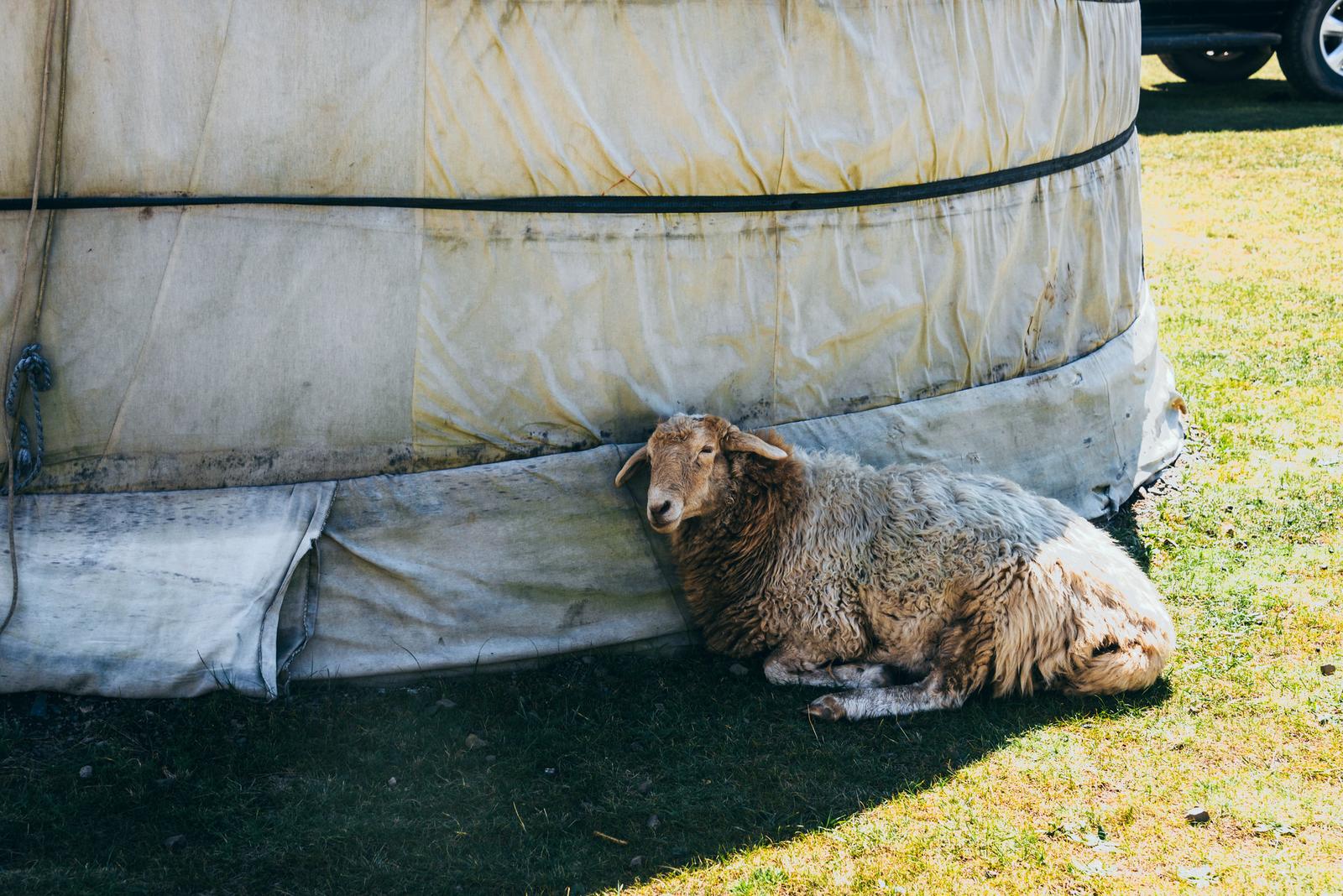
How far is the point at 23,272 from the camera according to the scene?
4.08 meters

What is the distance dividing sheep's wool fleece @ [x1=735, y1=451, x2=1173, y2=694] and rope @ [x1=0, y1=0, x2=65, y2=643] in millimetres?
2693

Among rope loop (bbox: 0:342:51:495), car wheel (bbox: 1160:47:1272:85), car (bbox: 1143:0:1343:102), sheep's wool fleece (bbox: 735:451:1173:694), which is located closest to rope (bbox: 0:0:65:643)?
rope loop (bbox: 0:342:51:495)

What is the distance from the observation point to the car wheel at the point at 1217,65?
17.4 m

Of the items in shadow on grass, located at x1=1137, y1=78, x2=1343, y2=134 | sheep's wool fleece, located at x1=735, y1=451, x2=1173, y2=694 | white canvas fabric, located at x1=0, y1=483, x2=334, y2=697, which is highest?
white canvas fabric, located at x1=0, y1=483, x2=334, y2=697

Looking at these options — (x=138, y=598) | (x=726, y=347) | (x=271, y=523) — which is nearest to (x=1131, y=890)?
(x=726, y=347)

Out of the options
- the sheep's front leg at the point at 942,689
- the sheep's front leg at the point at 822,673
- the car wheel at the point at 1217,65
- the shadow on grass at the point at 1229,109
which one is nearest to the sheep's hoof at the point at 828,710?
the sheep's front leg at the point at 942,689

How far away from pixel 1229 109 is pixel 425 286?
14624mm

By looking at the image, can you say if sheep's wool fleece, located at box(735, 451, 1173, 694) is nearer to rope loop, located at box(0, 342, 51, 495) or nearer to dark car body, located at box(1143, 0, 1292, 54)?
rope loop, located at box(0, 342, 51, 495)

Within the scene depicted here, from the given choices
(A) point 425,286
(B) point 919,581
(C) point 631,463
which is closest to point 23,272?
(A) point 425,286

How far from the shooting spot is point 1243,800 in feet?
12.6

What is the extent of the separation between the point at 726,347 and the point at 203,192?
199cm

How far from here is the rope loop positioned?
412cm

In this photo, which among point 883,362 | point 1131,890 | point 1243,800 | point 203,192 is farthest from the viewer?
point 883,362

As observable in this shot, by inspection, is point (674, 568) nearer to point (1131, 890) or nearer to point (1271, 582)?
point (1131, 890)
